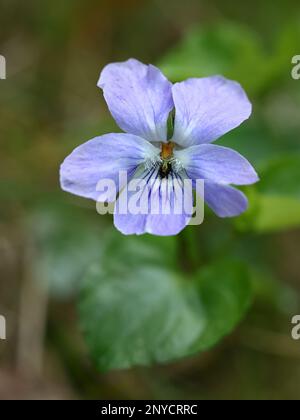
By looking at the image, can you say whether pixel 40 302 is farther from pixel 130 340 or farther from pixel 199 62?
pixel 199 62

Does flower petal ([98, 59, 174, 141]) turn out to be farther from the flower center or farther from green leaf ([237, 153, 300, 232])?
green leaf ([237, 153, 300, 232])

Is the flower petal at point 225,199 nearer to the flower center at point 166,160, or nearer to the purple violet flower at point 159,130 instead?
the purple violet flower at point 159,130

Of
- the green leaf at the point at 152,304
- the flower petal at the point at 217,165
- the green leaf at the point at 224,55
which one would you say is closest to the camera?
the flower petal at the point at 217,165

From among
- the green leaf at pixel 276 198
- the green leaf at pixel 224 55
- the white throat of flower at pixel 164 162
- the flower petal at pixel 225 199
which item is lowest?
the flower petal at pixel 225 199

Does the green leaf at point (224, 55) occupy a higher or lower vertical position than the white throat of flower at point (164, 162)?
higher

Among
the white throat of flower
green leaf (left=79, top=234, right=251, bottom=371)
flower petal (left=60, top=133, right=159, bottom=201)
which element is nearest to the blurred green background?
green leaf (left=79, top=234, right=251, bottom=371)

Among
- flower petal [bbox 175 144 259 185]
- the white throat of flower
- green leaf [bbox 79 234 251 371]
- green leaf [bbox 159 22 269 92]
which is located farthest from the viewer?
green leaf [bbox 159 22 269 92]

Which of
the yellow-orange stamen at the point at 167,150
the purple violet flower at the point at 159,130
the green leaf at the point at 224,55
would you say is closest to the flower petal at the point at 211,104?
the purple violet flower at the point at 159,130
